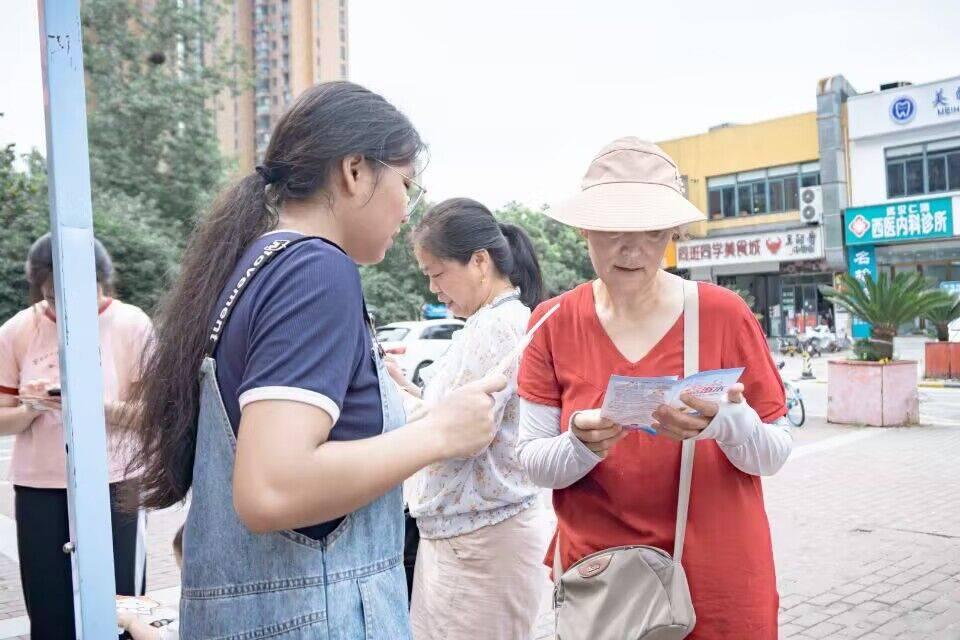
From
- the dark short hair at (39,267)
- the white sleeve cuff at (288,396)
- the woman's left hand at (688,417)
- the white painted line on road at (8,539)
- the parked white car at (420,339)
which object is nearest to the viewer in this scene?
the white sleeve cuff at (288,396)

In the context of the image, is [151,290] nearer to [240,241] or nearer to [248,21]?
[240,241]

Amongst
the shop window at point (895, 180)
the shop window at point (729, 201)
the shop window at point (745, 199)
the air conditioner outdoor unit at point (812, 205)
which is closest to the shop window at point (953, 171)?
the shop window at point (895, 180)

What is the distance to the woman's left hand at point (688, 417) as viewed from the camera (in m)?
1.75

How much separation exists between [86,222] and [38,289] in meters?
1.77

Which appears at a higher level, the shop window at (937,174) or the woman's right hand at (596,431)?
the shop window at (937,174)

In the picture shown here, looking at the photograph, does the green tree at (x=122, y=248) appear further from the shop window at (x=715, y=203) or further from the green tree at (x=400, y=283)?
the shop window at (x=715, y=203)

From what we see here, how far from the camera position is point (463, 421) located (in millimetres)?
1410

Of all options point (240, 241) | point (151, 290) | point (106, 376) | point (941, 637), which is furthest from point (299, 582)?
point (151, 290)

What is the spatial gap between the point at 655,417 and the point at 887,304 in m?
11.0

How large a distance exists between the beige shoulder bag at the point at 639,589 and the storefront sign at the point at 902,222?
26.3 meters

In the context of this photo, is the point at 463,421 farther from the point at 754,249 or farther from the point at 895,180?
the point at 754,249

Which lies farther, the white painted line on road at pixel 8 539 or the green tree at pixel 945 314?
the green tree at pixel 945 314

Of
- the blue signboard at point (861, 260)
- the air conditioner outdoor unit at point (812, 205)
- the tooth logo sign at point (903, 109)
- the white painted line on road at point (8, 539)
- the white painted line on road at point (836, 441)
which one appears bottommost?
the white painted line on road at point (836, 441)

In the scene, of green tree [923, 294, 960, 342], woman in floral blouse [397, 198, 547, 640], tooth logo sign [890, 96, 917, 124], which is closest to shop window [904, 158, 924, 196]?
tooth logo sign [890, 96, 917, 124]
